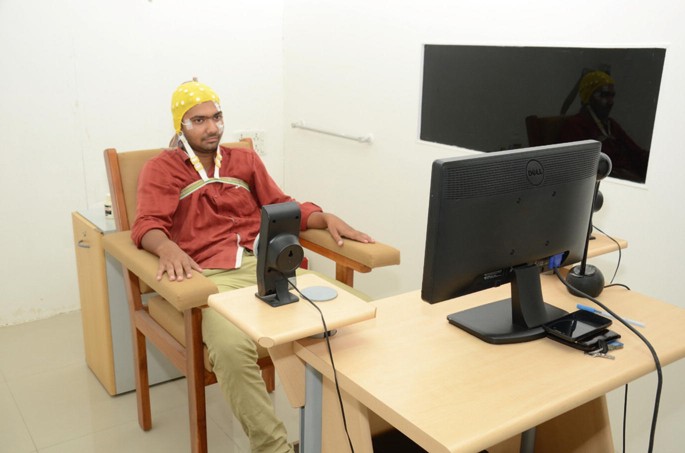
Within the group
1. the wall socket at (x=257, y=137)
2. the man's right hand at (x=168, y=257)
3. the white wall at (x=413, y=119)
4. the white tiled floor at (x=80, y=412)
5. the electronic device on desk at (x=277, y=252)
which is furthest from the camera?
the wall socket at (x=257, y=137)

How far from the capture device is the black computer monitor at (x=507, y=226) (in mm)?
1229

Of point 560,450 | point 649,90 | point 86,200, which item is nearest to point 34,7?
point 86,200

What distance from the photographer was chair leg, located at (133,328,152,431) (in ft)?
7.13

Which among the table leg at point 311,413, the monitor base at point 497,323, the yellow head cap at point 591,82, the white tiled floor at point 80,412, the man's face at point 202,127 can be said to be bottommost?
the white tiled floor at point 80,412

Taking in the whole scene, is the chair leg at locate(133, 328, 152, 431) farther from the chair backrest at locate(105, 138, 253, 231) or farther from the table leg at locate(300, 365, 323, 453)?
the table leg at locate(300, 365, 323, 453)

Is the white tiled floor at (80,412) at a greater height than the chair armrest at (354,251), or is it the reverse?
the chair armrest at (354,251)

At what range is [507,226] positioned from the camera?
1304 mm

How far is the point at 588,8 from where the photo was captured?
2.00 meters

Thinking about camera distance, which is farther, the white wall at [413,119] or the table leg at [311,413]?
the white wall at [413,119]

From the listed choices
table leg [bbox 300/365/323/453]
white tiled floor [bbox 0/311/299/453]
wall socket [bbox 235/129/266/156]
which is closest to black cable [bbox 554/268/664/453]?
table leg [bbox 300/365/323/453]

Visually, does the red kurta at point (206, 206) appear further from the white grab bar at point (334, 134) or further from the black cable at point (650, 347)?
the black cable at point (650, 347)

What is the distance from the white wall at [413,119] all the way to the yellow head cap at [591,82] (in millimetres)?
91

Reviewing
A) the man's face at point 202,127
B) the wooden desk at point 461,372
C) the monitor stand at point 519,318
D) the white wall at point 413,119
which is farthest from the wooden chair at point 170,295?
the white wall at point 413,119

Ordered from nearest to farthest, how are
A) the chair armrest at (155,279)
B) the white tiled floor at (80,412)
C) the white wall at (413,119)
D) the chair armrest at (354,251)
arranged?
1. the chair armrest at (155,279)
2. the white wall at (413,119)
3. the chair armrest at (354,251)
4. the white tiled floor at (80,412)
